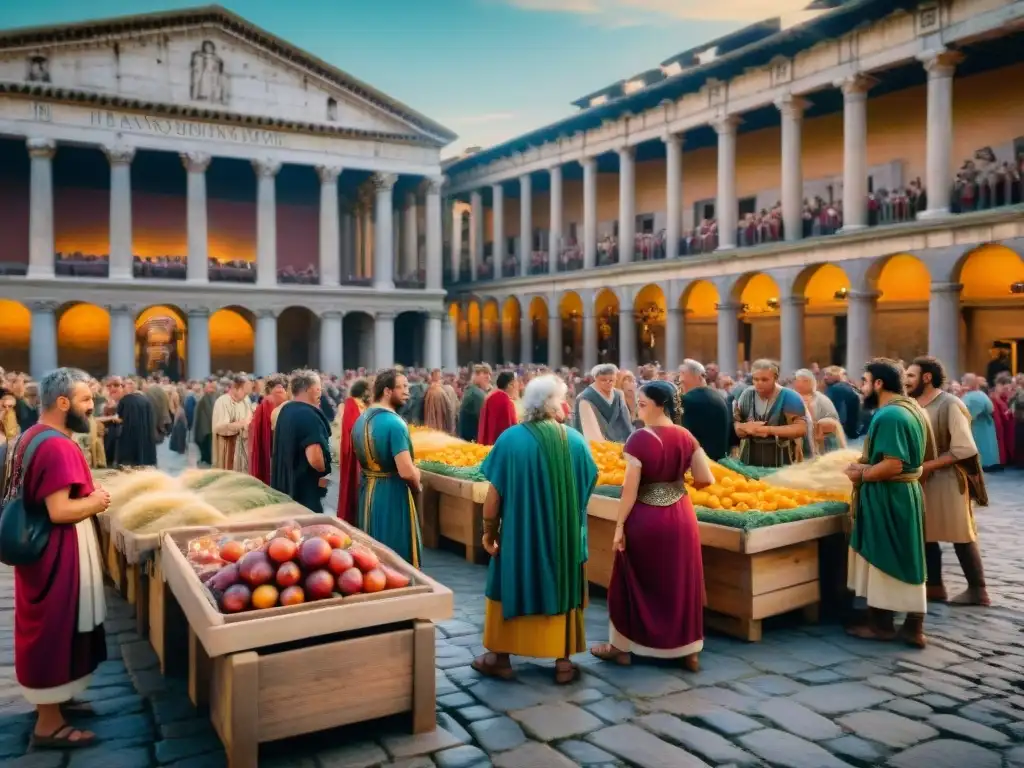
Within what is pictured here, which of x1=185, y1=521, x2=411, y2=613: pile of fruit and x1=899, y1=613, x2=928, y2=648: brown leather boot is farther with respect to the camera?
x1=899, y1=613, x2=928, y2=648: brown leather boot

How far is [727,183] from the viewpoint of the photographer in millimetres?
26453

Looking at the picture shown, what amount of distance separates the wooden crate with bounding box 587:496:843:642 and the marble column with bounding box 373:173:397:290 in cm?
3184

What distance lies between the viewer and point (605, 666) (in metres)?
5.58

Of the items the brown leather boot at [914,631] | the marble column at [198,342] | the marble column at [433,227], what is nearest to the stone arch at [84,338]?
the marble column at [198,342]

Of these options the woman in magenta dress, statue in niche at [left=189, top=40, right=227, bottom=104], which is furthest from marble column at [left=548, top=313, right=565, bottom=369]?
the woman in magenta dress

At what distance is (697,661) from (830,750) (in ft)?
4.08

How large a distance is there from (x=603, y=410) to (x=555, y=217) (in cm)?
2589

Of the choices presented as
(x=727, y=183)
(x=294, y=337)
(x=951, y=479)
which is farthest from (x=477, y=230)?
(x=951, y=479)

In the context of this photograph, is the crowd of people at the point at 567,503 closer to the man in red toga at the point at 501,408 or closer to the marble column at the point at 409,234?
the man in red toga at the point at 501,408

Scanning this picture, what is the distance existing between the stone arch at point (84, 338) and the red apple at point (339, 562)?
35.5 meters

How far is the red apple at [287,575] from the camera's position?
4.42 m

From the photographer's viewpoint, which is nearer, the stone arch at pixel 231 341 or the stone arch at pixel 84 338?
the stone arch at pixel 84 338

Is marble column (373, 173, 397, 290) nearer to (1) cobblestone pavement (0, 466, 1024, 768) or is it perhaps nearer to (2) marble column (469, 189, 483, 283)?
(2) marble column (469, 189, 483, 283)

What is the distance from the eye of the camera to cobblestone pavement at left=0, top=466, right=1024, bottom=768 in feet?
14.1
